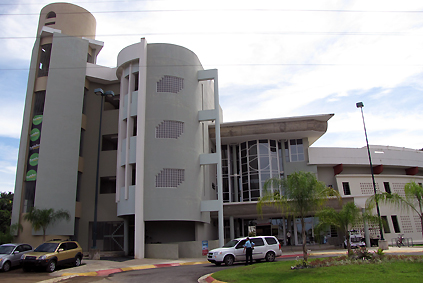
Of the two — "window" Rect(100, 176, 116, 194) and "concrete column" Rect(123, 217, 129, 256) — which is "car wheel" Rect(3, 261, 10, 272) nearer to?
"concrete column" Rect(123, 217, 129, 256)

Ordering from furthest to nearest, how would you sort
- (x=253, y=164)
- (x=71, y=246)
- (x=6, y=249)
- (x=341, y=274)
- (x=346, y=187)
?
1. (x=346, y=187)
2. (x=253, y=164)
3. (x=71, y=246)
4. (x=6, y=249)
5. (x=341, y=274)

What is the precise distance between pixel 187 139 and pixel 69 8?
2069 cm

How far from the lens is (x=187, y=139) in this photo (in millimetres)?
31516

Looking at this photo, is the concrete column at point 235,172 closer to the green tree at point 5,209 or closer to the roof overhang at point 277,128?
the roof overhang at point 277,128

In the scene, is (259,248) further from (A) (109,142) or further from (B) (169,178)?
(A) (109,142)

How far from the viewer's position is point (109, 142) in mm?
38094

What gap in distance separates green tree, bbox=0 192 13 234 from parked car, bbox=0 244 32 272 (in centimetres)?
2465

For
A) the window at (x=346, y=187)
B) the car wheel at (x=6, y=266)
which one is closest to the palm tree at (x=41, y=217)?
the car wheel at (x=6, y=266)

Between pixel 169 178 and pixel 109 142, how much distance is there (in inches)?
466

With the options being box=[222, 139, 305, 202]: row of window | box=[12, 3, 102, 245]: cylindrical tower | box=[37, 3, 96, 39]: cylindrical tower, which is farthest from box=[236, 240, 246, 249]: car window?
box=[37, 3, 96, 39]: cylindrical tower

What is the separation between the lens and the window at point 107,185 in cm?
3522

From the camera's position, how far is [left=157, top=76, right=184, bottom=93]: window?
104 ft

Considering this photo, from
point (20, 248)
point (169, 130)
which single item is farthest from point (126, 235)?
point (20, 248)

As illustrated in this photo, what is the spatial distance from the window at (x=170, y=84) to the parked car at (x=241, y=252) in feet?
53.0
